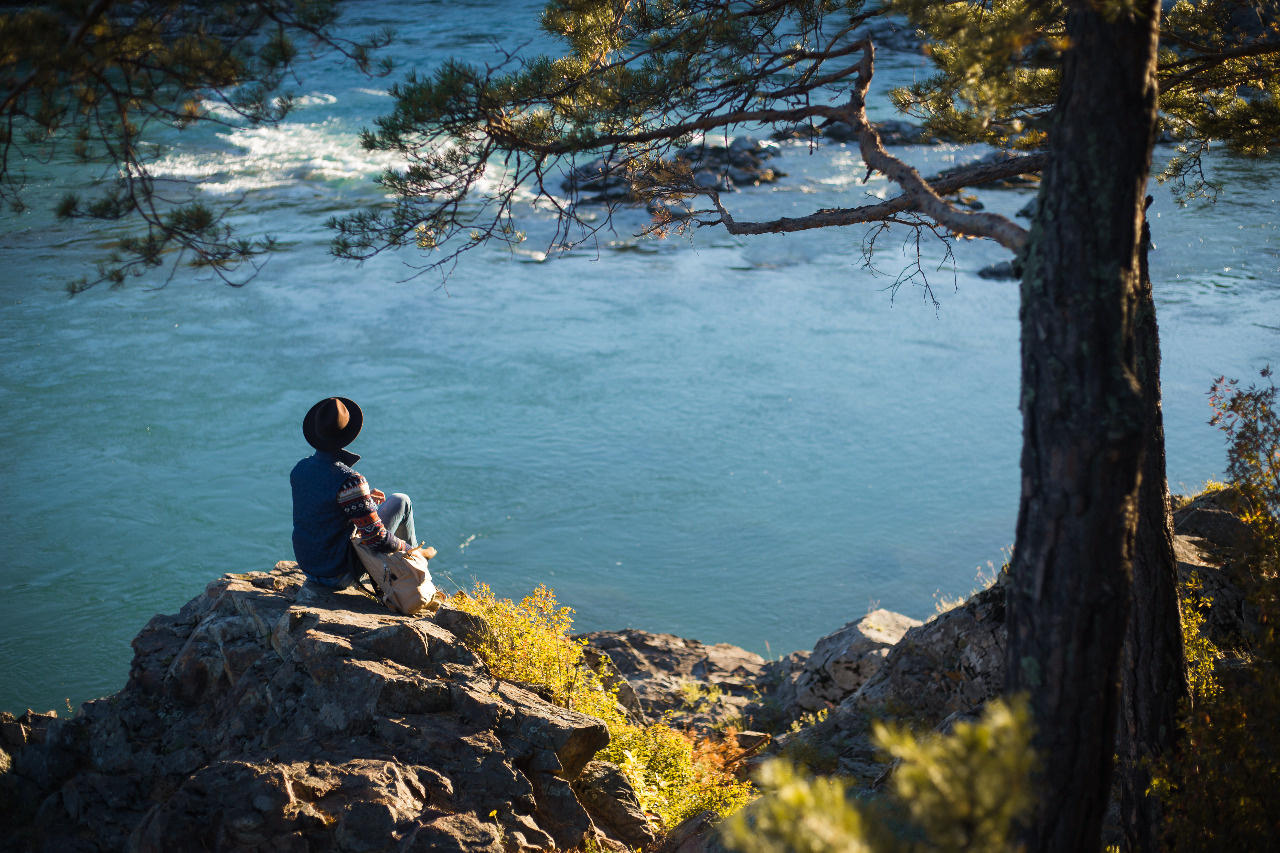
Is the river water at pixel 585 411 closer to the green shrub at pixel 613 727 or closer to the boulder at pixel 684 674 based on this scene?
the boulder at pixel 684 674

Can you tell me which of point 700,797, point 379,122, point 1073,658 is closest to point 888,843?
point 1073,658

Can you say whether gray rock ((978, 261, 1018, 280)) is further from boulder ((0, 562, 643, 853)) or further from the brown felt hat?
boulder ((0, 562, 643, 853))

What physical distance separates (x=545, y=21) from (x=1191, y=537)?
16.7 ft

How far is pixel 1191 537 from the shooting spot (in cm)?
563

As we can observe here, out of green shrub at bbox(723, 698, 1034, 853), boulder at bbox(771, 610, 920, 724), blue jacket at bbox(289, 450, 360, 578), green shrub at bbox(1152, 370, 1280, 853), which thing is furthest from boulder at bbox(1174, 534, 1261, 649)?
blue jacket at bbox(289, 450, 360, 578)

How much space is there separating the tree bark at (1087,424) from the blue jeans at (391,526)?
374 centimetres

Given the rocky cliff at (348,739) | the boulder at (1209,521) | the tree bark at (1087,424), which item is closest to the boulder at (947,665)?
the rocky cliff at (348,739)

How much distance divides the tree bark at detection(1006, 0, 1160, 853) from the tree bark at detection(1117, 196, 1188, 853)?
988 millimetres

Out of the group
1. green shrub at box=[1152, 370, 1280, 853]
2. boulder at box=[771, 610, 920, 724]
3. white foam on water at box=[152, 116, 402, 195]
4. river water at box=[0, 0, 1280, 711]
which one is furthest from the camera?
white foam on water at box=[152, 116, 402, 195]

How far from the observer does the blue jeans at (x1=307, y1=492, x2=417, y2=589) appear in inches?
207

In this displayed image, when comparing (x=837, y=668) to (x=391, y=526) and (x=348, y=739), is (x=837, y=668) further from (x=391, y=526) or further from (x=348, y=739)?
(x=348, y=739)

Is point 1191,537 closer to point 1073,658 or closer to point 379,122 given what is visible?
point 1073,658

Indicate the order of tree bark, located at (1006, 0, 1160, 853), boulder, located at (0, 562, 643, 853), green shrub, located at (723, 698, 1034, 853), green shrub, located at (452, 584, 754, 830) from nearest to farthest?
green shrub, located at (723, 698, 1034, 853) < tree bark, located at (1006, 0, 1160, 853) < boulder, located at (0, 562, 643, 853) < green shrub, located at (452, 584, 754, 830)

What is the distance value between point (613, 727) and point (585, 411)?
8.74 m
